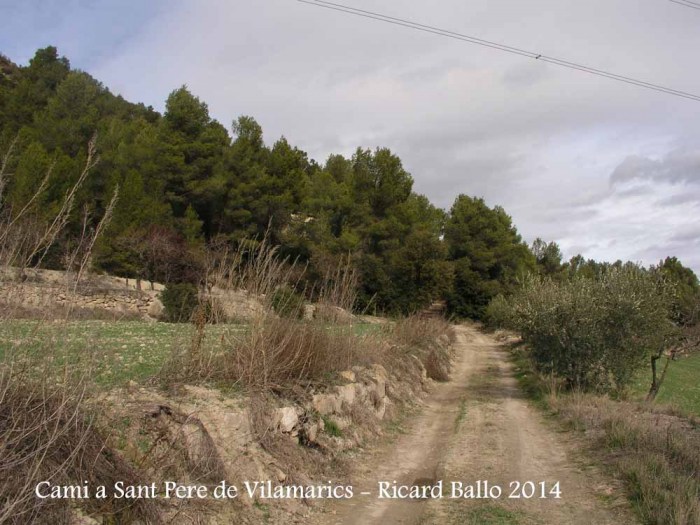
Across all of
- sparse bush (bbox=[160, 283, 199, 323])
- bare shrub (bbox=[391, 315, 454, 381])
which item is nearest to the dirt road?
bare shrub (bbox=[391, 315, 454, 381])

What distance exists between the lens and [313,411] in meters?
8.56

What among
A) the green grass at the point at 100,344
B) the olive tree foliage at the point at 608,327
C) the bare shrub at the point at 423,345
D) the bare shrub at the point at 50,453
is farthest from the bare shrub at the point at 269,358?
the olive tree foliage at the point at 608,327

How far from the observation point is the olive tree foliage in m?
16.0

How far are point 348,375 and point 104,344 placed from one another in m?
4.73

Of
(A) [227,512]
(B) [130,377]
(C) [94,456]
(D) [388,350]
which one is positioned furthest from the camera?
(D) [388,350]

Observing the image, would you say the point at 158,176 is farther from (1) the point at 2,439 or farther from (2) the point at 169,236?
(1) the point at 2,439

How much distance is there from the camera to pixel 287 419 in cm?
769

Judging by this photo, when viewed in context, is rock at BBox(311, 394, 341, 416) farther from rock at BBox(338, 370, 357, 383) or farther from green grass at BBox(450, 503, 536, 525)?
green grass at BBox(450, 503, 536, 525)

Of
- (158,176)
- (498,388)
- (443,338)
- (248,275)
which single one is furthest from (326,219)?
(248,275)

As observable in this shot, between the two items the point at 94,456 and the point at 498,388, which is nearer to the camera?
the point at 94,456

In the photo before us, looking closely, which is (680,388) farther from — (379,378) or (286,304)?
(286,304)

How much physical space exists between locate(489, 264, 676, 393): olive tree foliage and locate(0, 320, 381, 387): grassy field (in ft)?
37.0

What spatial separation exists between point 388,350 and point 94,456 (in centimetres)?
1156

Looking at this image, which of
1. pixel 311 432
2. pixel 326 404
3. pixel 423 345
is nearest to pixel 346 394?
pixel 326 404
